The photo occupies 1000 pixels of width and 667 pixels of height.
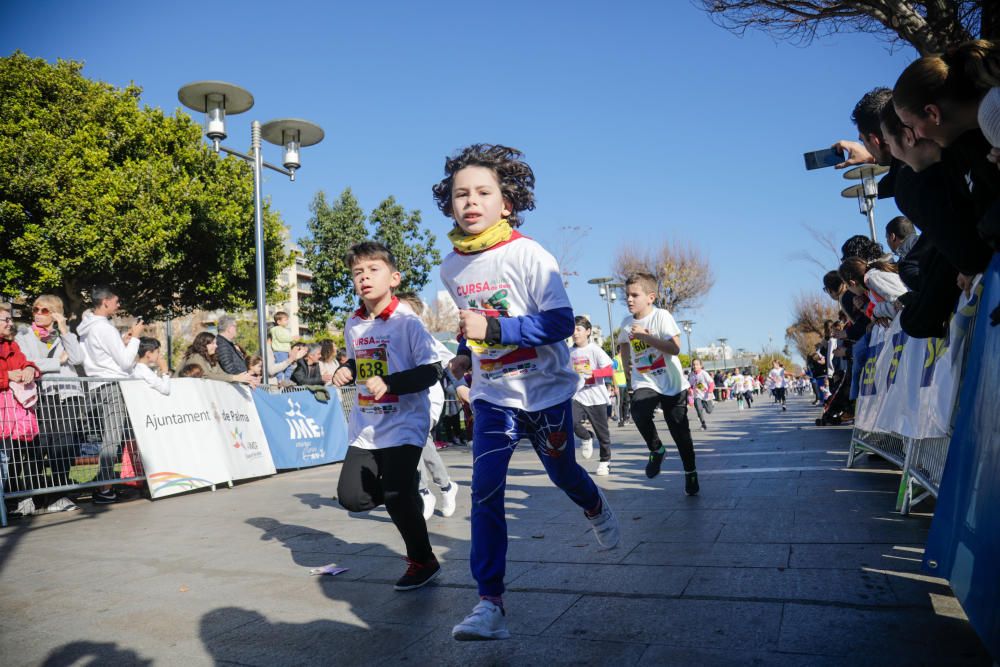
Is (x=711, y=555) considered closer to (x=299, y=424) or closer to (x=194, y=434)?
(x=194, y=434)

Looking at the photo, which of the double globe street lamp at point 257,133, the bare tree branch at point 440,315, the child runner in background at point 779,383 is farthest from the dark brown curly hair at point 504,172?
the bare tree branch at point 440,315

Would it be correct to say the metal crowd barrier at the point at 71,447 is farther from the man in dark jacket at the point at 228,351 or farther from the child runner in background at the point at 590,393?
the child runner in background at the point at 590,393

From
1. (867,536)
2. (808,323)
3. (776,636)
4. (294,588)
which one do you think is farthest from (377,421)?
(808,323)

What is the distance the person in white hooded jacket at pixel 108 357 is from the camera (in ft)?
24.0

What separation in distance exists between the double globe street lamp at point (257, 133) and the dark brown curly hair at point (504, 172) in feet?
26.6

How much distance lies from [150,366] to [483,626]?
7212 mm

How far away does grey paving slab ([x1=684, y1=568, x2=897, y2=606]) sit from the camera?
9.04 feet

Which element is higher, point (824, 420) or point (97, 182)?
point (97, 182)

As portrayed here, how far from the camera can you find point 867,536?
375cm

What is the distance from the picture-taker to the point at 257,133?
1193 centimetres

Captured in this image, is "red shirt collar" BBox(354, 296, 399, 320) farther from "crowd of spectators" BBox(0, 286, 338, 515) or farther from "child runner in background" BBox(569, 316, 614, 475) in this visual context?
"child runner in background" BBox(569, 316, 614, 475)

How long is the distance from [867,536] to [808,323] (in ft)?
183

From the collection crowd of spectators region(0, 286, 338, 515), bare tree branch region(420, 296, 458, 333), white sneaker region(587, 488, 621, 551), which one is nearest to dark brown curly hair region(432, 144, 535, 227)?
white sneaker region(587, 488, 621, 551)

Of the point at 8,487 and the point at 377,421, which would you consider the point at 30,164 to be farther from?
the point at 377,421
